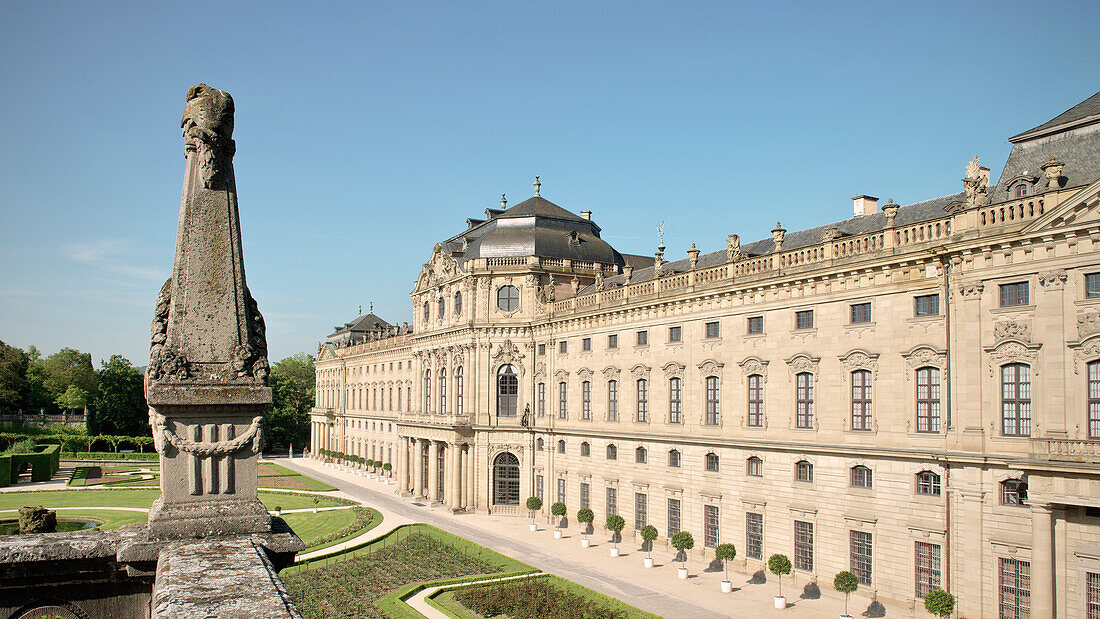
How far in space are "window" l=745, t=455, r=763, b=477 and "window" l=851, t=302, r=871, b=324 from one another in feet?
27.1

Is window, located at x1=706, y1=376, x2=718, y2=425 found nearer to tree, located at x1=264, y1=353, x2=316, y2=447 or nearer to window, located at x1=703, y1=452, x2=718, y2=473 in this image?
window, located at x1=703, y1=452, x2=718, y2=473

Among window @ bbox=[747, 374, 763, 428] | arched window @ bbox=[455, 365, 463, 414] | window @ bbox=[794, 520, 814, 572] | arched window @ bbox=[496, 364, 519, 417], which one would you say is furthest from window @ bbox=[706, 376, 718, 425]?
arched window @ bbox=[455, 365, 463, 414]

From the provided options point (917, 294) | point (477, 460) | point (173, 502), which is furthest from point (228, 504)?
point (477, 460)

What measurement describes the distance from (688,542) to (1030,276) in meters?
20.0

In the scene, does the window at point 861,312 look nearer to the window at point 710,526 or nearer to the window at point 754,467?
the window at point 754,467

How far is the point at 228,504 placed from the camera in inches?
372

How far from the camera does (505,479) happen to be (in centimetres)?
6062

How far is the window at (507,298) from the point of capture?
61.2 m

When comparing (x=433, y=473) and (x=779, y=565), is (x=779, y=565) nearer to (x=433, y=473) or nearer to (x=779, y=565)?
(x=779, y=565)

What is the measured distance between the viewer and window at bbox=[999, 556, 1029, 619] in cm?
2716

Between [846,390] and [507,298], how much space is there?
30.7 metres

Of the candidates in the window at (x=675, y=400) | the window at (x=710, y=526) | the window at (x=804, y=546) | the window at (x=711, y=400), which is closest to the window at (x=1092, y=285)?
the window at (x=804, y=546)

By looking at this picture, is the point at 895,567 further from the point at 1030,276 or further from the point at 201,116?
the point at 201,116

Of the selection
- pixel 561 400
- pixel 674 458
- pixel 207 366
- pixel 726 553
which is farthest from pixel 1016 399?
pixel 561 400
